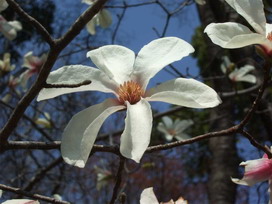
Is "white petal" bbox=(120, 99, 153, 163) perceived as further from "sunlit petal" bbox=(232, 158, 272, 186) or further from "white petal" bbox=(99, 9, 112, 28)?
"white petal" bbox=(99, 9, 112, 28)

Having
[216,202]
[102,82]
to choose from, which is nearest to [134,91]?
[102,82]

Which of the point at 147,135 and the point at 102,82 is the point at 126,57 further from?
the point at 147,135

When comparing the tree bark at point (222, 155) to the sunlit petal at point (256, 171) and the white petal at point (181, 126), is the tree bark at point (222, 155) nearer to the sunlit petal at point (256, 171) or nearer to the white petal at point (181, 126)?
the white petal at point (181, 126)

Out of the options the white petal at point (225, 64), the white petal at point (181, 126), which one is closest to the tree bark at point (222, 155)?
the white petal at point (225, 64)

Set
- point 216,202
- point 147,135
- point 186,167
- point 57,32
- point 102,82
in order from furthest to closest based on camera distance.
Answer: point 186,167
point 57,32
point 216,202
point 102,82
point 147,135

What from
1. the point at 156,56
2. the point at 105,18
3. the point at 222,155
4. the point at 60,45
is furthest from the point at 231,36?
the point at 222,155

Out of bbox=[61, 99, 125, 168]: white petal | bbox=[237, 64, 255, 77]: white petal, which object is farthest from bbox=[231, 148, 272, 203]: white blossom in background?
bbox=[237, 64, 255, 77]: white petal

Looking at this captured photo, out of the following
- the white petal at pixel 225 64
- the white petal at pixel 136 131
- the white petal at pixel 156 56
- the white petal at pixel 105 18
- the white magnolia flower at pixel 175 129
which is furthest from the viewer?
the white magnolia flower at pixel 175 129
